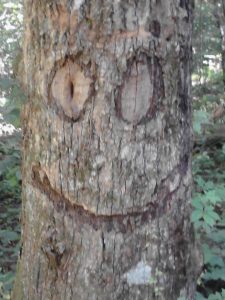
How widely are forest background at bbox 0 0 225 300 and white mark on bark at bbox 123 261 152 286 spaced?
2.52 feet

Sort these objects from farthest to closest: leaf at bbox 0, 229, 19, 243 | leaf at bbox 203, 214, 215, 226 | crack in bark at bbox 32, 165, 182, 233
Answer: leaf at bbox 0, 229, 19, 243
leaf at bbox 203, 214, 215, 226
crack in bark at bbox 32, 165, 182, 233

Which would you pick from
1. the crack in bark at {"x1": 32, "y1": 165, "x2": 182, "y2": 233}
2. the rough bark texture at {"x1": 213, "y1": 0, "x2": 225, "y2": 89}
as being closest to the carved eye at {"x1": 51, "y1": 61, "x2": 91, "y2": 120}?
the crack in bark at {"x1": 32, "y1": 165, "x2": 182, "y2": 233}

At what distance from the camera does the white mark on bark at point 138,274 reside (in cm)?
221

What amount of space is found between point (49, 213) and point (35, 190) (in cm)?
Answer: 13

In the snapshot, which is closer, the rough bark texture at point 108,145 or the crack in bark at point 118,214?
the rough bark texture at point 108,145

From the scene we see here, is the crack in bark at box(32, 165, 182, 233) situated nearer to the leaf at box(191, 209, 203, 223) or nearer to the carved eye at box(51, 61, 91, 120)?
the carved eye at box(51, 61, 91, 120)

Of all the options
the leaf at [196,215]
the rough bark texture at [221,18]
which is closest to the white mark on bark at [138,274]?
the leaf at [196,215]

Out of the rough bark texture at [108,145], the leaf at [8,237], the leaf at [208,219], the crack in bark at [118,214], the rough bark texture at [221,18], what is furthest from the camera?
the rough bark texture at [221,18]

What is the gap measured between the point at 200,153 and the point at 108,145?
16.7 feet

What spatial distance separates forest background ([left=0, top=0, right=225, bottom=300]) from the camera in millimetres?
2938

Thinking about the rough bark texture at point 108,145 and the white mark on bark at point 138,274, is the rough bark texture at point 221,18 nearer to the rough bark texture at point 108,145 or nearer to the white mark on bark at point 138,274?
the rough bark texture at point 108,145

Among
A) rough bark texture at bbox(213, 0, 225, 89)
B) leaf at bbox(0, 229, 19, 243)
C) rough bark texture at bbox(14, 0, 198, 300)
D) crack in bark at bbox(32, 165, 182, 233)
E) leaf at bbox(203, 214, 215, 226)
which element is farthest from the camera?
rough bark texture at bbox(213, 0, 225, 89)

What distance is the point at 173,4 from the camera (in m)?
2.07

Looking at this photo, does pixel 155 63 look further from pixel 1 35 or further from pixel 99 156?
pixel 1 35
